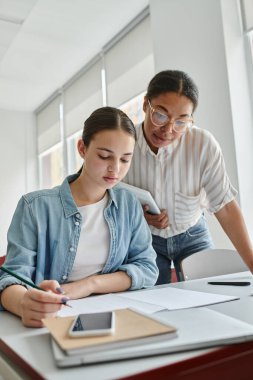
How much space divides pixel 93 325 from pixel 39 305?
14cm

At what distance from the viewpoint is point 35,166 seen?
19.1 ft

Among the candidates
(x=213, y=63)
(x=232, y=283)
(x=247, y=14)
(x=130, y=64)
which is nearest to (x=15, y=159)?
(x=130, y=64)

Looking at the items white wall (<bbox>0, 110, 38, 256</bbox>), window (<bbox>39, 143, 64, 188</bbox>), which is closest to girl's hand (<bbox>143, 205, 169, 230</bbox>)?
window (<bbox>39, 143, 64, 188</bbox>)

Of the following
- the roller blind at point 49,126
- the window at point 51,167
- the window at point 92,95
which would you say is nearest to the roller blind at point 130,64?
the window at point 92,95

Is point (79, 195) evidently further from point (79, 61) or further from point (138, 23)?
point (79, 61)

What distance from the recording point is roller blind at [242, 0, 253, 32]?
2.44 m

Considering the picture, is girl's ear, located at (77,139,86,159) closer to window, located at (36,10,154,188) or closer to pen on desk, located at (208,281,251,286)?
pen on desk, located at (208,281,251,286)

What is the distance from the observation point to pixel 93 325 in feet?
1.84

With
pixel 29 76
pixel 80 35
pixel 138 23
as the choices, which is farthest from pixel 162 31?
pixel 29 76

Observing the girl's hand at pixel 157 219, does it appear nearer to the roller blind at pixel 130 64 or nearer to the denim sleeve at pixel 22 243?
the denim sleeve at pixel 22 243

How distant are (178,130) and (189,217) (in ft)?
1.28

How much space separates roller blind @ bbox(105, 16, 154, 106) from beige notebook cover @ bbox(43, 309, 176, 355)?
2971 millimetres

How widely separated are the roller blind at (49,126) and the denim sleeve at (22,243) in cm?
432

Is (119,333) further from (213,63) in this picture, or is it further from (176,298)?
(213,63)
